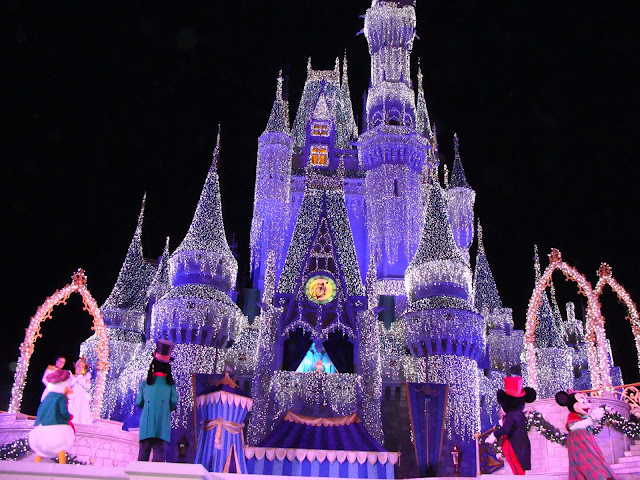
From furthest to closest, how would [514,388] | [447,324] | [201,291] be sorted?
[201,291] → [447,324] → [514,388]

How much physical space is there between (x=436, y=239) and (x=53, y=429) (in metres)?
19.0

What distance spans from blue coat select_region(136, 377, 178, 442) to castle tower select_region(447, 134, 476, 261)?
24830mm

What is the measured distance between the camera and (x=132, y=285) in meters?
28.4

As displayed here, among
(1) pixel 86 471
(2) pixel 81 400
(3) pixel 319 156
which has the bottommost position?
(1) pixel 86 471

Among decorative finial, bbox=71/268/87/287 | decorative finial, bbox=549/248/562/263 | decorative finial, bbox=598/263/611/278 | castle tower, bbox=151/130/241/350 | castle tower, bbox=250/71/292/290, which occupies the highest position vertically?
castle tower, bbox=250/71/292/290

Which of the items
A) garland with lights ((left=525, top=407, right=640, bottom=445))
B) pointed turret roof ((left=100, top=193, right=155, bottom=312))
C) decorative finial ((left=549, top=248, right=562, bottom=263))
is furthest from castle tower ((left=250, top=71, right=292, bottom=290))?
garland with lights ((left=525, top=407, right=640, bottom=445))

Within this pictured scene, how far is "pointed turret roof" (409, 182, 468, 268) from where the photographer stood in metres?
24.7

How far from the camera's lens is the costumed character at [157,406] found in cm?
848

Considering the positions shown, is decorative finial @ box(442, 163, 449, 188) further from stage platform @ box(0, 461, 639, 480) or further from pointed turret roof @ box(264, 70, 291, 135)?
stage platform @ box(0, 461, 639, 480)

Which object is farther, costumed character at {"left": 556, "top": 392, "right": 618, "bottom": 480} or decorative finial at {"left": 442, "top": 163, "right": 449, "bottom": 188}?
decorative finial at {"left": 442, "top": 163, "right": 449, "bottom": 188}

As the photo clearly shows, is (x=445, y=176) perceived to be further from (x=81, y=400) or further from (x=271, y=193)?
(x=81, y=400)

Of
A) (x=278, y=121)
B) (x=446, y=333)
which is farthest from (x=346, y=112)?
(x=446, y=333)

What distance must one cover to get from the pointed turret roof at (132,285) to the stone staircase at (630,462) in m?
21.0

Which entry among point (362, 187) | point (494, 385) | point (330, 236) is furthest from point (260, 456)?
point (362, 187)
